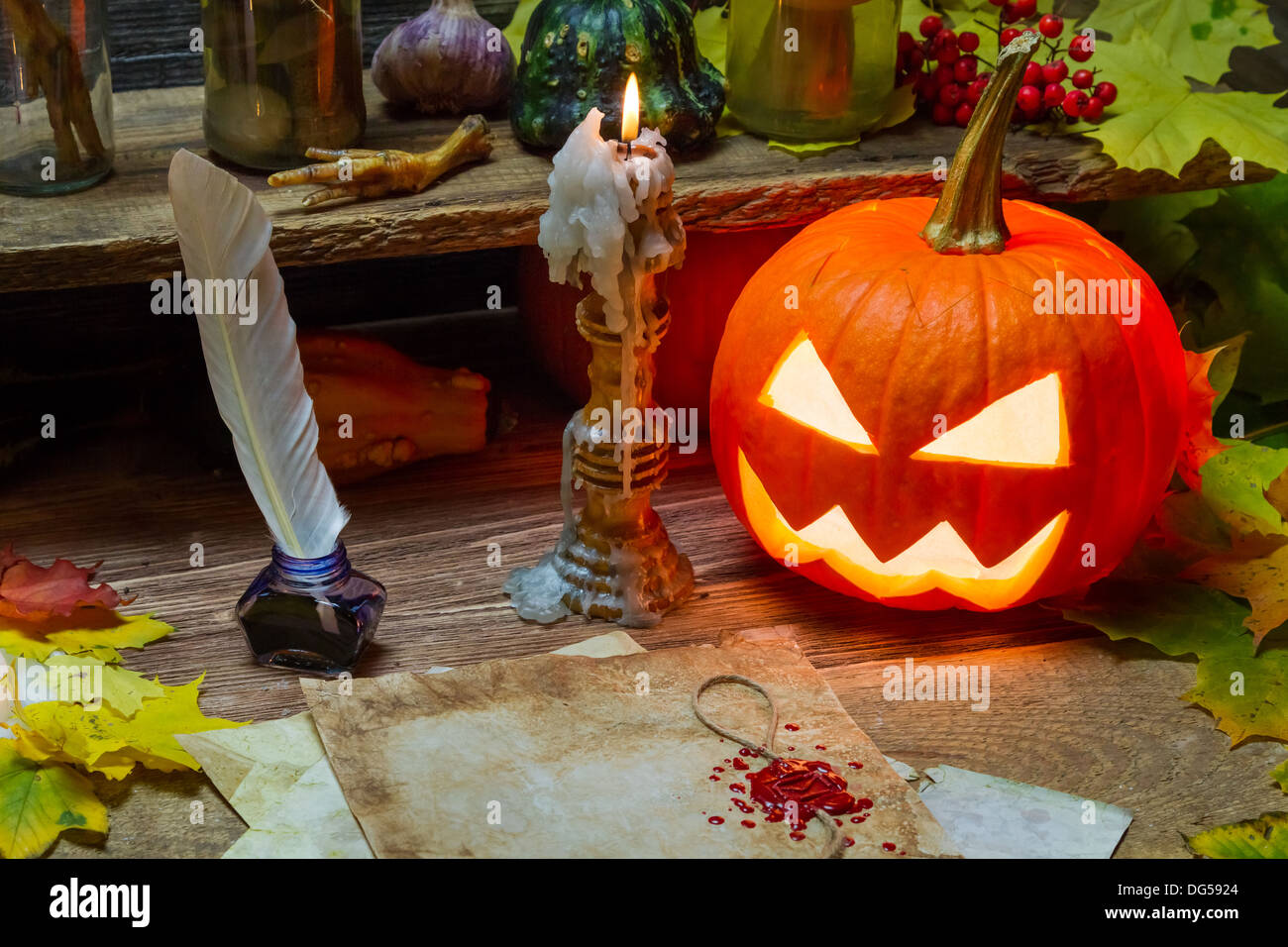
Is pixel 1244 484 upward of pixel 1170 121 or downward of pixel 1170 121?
downward

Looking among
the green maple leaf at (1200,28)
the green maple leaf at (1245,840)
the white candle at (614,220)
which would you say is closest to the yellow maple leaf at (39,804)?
the white candle at (614,220)

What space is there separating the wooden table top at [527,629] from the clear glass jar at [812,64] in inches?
17.6

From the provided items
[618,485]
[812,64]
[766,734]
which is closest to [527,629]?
[618,485]

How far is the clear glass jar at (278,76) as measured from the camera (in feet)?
4.67

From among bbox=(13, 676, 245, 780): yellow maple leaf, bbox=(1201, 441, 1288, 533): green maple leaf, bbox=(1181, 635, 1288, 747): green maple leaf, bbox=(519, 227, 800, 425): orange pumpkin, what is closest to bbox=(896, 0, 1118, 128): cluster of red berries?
bbox=(519, 227, 800, 425): orange pumpkin

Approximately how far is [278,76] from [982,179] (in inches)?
30.4

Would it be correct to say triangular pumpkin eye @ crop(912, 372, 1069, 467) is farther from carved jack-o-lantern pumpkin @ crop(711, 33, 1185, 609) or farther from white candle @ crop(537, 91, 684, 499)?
white candle @ crop(537, 91, 684, 499)

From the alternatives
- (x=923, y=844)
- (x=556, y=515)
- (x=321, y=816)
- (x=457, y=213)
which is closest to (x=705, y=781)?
(x=923, y=844)

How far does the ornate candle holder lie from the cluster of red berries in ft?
1.93

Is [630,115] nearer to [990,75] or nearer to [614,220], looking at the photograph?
[614,220]

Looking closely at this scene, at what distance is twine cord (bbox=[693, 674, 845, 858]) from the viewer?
40.9 inches

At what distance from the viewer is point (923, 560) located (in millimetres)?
1289

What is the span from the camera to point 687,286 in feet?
5.41

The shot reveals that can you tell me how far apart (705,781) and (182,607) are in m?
0.61
